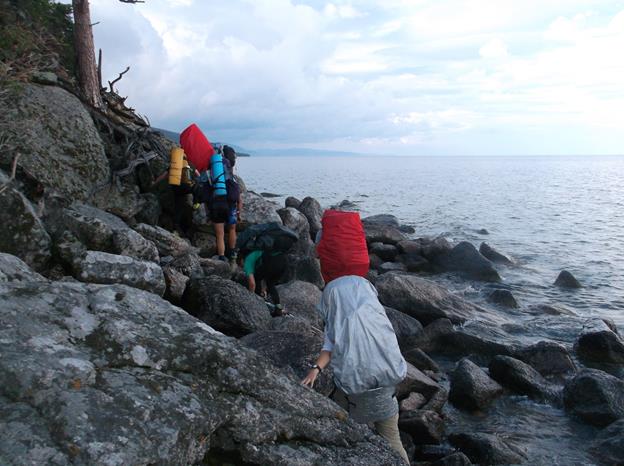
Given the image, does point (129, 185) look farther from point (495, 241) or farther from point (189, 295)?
point (495, 241)

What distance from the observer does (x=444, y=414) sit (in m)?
8.90

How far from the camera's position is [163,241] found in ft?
39.6

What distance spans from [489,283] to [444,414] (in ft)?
36.6

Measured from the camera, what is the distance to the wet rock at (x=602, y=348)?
11.6m

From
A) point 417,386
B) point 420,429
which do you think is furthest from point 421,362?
point 420,429

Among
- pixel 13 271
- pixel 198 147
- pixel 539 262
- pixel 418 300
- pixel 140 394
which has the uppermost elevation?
pixel 198 147

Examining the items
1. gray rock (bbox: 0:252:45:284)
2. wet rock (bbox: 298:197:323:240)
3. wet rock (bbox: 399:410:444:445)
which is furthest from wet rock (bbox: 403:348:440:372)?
wet rock (bbox: 298:197:323:240)

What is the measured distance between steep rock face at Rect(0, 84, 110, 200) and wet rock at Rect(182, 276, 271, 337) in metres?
4.54

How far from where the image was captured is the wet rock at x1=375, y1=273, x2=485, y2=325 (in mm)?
13422

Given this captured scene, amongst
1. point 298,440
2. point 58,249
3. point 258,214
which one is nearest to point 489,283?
point 258,214

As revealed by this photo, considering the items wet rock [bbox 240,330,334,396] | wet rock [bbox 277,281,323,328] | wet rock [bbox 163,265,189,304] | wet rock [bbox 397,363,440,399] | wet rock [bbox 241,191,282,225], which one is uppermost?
wet rock [bbox 241,191,282,225]

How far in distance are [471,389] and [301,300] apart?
13.2 feet

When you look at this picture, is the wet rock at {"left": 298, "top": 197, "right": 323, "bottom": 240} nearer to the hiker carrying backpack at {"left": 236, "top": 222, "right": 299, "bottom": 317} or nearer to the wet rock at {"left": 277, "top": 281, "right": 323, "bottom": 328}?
the wet rock at {"left": 277, "top": 281, "right": 323, "bottom": 328}

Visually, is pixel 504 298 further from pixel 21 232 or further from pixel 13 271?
pixel 13 271
